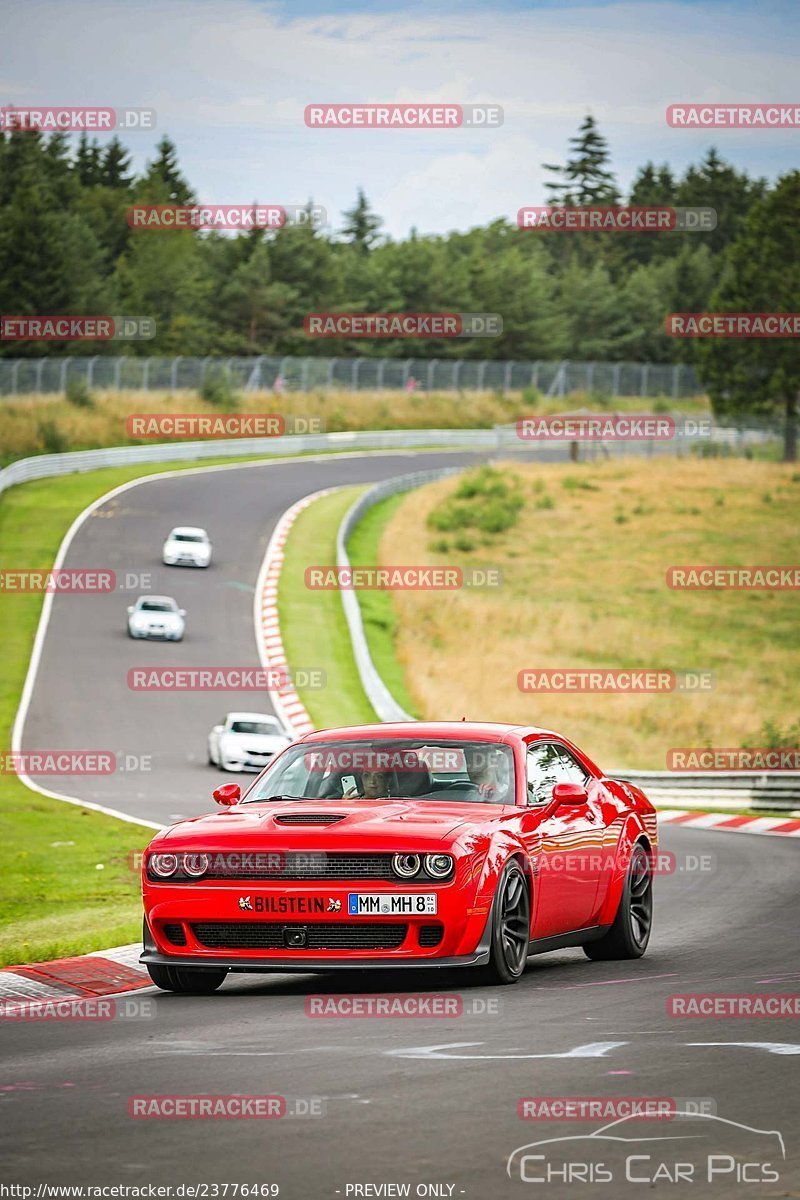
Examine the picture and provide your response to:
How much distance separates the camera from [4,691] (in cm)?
Answer: 3772

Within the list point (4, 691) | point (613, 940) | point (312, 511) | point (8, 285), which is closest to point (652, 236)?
point (8, 285)

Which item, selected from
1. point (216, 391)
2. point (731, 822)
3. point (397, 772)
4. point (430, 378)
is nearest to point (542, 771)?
point (397, 772)

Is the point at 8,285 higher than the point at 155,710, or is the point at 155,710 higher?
the point at 8,285

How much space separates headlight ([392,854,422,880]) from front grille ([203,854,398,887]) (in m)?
0.03

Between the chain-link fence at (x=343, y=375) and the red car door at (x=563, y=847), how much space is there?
5956cm

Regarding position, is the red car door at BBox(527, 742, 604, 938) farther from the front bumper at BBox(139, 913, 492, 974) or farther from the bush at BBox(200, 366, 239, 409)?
the bush at BBox(200, 366, 239, 409)

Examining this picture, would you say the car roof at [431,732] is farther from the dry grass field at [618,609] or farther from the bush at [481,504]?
the bush at [481,504]

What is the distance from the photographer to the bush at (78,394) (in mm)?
70656

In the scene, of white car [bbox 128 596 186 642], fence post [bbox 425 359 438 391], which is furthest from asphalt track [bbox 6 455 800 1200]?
fence post [bbox 425 359 438 391]

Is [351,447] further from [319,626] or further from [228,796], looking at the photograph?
[228,796]

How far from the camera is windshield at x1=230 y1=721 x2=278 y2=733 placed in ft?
103

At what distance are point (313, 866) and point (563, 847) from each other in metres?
1.83

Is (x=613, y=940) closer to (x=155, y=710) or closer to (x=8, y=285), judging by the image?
(x=155, y=710)

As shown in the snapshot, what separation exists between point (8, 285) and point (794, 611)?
55523 mm
